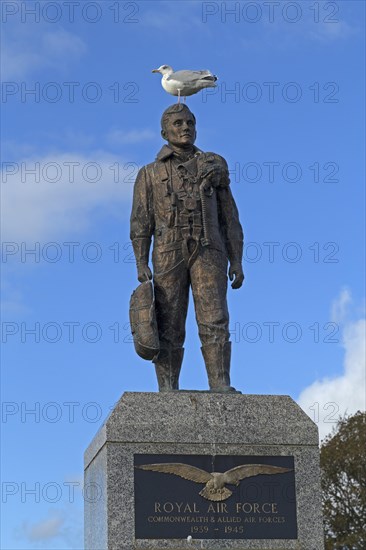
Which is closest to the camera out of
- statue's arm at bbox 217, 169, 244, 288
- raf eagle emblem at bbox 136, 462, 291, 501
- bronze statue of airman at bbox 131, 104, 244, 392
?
raf eagle emblem at bbox 136, 462, 291, 501

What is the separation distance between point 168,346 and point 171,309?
16.4 inches

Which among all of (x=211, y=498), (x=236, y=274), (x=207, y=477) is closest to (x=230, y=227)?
(x=236, y=274)

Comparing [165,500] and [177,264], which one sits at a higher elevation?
[177,264]

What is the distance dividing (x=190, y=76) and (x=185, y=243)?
2424 millimetres

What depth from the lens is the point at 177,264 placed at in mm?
12078

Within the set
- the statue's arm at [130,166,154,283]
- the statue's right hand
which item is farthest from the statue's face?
the statue's right hand

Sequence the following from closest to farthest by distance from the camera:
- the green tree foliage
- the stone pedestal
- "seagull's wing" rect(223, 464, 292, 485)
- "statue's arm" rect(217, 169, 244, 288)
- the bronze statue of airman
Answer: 1. the stone pedestal
2. "seagull's wing" rect(223, 464, 292, 485)
3. the bronze statue of airman
4. "statue's arm" rect(217, 169, 244, 288)
5. the green tree foliage

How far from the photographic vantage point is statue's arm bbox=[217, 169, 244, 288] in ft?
41.0

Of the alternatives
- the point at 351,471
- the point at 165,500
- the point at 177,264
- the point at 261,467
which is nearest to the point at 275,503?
the point at 261,467

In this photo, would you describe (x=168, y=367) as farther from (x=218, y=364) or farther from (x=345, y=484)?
(x=345, y=484)

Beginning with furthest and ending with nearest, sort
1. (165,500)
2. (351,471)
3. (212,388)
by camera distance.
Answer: (351,471)
(212,388)
(165,500)

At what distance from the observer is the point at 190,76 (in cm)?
1327

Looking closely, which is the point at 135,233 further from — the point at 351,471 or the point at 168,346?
the point at 351,471

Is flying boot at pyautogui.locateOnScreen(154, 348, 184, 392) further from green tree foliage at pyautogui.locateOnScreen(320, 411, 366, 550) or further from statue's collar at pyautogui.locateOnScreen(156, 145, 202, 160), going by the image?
green tree foliage at pyautogui.locateOnScreen(320, 411, 366, 550)
